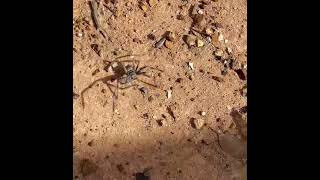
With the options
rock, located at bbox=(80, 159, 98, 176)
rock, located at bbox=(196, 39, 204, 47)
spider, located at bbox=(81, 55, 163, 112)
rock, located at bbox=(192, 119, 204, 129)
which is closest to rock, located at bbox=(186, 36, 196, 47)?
rock, located at bbox=(196, 39, 204, 47)

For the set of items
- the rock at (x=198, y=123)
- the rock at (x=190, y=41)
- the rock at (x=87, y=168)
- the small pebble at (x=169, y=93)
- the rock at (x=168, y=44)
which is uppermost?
the rock at (x=190, y=41)

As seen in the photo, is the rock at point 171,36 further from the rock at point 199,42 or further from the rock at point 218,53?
the rock at point 218,53

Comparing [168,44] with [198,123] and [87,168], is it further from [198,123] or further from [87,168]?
[87,168]

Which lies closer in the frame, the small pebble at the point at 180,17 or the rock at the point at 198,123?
the rock at the point at 198,123

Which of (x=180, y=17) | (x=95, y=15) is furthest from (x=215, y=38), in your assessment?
(x=95, y=15)

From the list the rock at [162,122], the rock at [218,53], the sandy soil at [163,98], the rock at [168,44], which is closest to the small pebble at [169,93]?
the sandy soil at [163,98]

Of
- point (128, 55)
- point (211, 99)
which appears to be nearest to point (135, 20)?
point (128, 55)

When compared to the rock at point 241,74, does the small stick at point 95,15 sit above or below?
above

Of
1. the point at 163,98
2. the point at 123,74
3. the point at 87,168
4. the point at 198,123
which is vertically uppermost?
the point at 123,74
